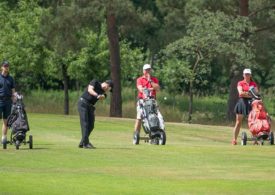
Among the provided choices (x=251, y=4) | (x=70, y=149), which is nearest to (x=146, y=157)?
(x=70, y=149)

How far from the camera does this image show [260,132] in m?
27.5

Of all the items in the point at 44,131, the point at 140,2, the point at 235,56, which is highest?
Result: the point at 140,2

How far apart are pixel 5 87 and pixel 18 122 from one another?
1.13 metres

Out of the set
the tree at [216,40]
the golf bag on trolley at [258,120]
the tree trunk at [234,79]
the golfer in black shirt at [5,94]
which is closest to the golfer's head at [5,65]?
the golfer in black shirt at [5,94]

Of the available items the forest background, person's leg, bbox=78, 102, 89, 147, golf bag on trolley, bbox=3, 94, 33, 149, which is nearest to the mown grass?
the forest background

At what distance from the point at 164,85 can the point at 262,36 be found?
56.3 ft

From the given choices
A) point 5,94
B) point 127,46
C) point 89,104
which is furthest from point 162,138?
point 127,46

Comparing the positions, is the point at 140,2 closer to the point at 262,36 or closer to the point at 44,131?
the point at 262,36

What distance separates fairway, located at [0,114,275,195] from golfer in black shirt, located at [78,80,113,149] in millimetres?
440

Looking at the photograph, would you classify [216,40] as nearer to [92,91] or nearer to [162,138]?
[162,138]

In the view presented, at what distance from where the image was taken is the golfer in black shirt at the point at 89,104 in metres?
24.3

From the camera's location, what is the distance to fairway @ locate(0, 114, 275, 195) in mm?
15953

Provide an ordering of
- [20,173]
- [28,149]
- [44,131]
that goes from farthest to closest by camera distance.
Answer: [44,131]
[28,149]
[20,173]

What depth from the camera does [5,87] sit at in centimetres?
2439
